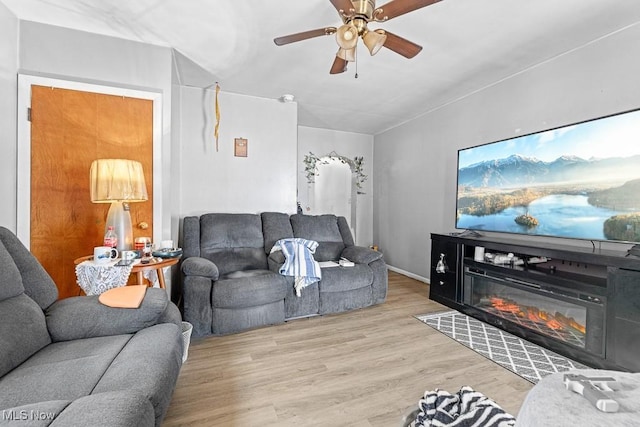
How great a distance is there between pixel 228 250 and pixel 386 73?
2539mm

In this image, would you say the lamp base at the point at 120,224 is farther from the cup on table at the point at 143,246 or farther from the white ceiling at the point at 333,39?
the white ceiling at the point at 333,39

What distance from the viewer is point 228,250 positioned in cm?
306

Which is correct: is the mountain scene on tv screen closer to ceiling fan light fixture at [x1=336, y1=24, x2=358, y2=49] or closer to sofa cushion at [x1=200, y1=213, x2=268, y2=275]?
ceiling fan light fixture at [x1=336, y1=24, x2=358, y2=49]

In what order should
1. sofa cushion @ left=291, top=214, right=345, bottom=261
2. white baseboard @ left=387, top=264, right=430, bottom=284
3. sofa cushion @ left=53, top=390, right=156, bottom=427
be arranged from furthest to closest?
white baseboard @ left=387, top=264, right=430, bottom=284 < sofa cushion @ left=291, top=214, right=345, bottom=261 < sofa cushion @ left=53, top=390, right=156, bottom=427

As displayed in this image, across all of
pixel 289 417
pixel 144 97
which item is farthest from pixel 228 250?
pixel 289 417

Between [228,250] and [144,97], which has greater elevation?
[144,97]

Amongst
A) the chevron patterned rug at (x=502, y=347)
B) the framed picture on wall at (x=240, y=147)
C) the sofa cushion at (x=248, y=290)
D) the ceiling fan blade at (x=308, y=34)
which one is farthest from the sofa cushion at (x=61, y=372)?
the framed picture on wall at (x=240, y=147)

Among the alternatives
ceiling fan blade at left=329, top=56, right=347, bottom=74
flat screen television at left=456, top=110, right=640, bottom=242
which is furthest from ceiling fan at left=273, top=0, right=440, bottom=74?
flat screen television at left=456, top=110, right=640, bottom=242

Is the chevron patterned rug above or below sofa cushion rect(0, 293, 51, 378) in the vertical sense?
below

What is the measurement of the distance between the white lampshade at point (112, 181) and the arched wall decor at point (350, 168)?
10.3ft

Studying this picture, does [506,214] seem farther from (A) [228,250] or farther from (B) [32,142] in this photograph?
(B) [32,142]

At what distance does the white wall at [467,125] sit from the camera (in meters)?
2.23

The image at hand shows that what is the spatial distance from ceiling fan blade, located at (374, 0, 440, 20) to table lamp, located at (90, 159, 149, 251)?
1.94 metres

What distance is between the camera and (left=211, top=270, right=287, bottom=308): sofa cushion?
242 cm
